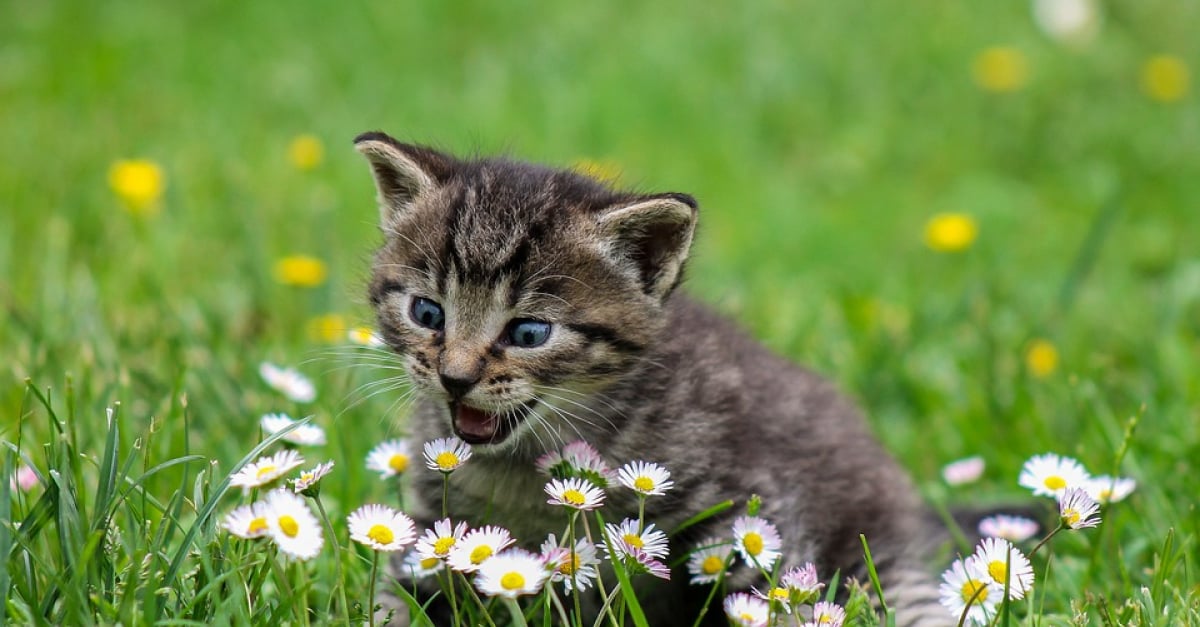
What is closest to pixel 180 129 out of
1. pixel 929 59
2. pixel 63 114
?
pixel 63 114

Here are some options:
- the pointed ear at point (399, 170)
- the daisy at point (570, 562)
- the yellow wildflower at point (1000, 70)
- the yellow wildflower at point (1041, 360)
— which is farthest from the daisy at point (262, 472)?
the yellow wildflower at point (1000, 70)

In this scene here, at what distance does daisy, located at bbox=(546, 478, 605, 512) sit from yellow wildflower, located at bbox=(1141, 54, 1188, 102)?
7744 mm


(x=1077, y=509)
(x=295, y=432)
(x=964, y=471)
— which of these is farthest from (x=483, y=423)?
(x=964, y=471)

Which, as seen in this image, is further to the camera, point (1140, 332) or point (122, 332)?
point (1140, 332)

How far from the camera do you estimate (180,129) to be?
8391 mm

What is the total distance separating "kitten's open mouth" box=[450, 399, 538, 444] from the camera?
3.57 metres

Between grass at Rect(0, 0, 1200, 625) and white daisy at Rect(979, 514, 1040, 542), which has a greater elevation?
grass at Rect(0, 0, 1200, 625)

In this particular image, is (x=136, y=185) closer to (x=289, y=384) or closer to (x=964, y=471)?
(x=289, y=384)

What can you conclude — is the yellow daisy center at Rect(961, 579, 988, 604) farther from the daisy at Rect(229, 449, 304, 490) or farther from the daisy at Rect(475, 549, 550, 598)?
the daisy at Rect(229, 449, 304, 490)

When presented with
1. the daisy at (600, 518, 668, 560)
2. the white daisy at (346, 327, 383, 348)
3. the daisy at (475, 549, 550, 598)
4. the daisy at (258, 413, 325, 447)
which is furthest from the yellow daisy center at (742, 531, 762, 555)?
the white daisy at (346, 327, 383, 348)

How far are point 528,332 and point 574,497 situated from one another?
67 cm

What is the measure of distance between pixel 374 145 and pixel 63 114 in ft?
17.7

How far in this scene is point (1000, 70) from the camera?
9.42 meters

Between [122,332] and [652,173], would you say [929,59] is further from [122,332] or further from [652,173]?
[122,332]
